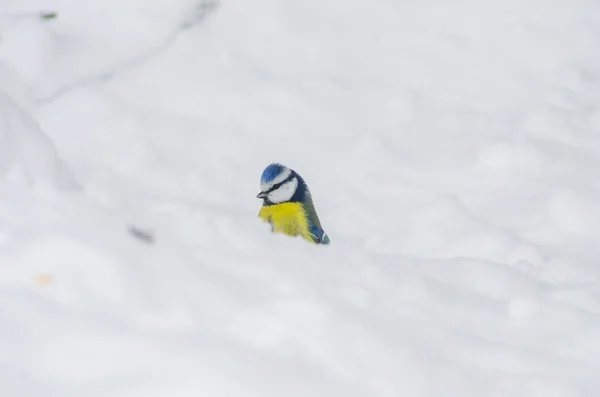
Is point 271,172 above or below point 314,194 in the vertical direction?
below

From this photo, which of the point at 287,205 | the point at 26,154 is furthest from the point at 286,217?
the point at 26,154

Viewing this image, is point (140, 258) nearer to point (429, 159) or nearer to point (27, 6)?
point (429, 159)

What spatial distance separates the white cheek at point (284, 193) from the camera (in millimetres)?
3375

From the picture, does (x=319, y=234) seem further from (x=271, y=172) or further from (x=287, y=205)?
(x=271, y=172)

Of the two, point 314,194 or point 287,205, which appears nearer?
point 287,205

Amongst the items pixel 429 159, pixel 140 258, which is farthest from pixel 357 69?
pixel 140 258

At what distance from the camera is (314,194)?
3.68 metres

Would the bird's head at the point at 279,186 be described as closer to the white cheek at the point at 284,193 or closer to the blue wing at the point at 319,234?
the white cheek at the point at 284,193

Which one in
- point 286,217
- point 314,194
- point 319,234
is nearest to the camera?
point 319,234

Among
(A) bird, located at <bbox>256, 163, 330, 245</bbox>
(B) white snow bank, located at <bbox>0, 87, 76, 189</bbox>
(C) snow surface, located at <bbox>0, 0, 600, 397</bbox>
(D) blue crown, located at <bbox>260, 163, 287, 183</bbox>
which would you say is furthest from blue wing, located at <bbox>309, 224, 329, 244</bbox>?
(B) white snow bank, located at <bbox>0, 87, 76, 189</bbox>

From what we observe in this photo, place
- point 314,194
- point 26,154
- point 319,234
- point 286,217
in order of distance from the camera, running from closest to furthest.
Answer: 1. point 26,154
2. point 319,234
3. point 286,217
4. point 314,194

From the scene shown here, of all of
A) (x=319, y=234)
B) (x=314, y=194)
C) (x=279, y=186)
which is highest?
(x=314, y=194)

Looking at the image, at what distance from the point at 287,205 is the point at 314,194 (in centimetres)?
29

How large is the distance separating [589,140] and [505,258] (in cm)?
131
